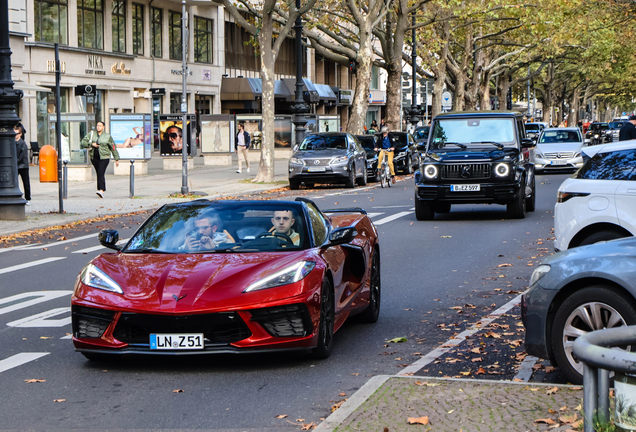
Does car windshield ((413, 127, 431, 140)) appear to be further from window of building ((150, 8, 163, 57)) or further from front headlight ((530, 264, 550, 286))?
front headlight ((530, 264, 550, 286))

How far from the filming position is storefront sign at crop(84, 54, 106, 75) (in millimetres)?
44781

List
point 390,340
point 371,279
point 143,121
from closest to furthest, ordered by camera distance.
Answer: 1. point 390,340
2. point 371,279
3. point 143,121

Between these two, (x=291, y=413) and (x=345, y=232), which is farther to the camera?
(x=345, y=232)

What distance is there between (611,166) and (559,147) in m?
26.1

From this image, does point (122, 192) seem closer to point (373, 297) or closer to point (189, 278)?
point (373, 297)

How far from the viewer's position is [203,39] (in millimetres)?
55000

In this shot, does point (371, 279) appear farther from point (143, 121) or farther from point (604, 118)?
point (604, 118)

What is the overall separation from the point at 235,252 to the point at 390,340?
150cm

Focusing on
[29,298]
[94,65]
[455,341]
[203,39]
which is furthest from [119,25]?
[455,341]

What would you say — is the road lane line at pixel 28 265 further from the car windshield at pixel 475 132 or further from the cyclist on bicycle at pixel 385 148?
the cyclist on bicycle at pixel 385 148

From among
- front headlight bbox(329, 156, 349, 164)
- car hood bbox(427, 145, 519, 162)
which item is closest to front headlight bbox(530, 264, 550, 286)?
car hood bbox(427, 145, 519, 162)

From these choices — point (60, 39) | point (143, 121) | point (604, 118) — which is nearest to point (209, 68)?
point (60, 39)

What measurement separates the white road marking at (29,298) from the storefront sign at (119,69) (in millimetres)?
37028

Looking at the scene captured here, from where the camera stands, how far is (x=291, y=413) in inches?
233
